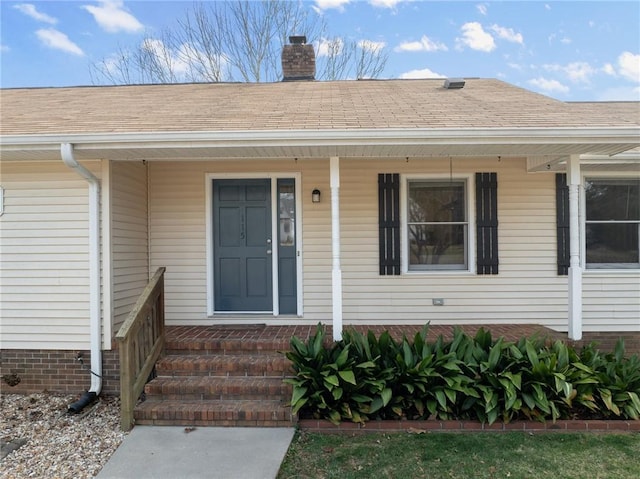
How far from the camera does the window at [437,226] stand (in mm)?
5523

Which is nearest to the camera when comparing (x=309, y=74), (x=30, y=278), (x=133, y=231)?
(x=30, y=278)

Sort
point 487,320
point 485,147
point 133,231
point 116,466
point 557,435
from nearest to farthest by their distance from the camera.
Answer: point 116,466 < point 557,435 < point 485,147 < point 133,231 < point 487,320

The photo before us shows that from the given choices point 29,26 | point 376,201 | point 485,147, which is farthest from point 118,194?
point 29,26

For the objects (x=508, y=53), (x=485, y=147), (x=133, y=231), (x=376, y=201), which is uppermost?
(x=508, y=53)

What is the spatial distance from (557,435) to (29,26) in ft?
51.0

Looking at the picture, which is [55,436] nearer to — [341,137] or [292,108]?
[341,137]

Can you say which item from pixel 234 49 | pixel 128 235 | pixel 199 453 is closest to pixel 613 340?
pixel 199 453

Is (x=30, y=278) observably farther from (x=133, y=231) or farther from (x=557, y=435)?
(x=557, y=435)

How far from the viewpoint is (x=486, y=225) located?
539cm

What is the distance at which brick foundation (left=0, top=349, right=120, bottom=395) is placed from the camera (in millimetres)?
4516

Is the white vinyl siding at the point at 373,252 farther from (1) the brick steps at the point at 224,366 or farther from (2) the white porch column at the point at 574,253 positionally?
(1) the brick steps at the point at 224,366

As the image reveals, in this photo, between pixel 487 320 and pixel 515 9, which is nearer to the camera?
pixel 487 320

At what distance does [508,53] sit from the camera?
13617 millimetres

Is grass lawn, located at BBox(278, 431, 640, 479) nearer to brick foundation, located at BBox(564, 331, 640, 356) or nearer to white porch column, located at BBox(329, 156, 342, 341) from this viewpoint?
white porch column, located at BBox(329, 156, 342, 341)
